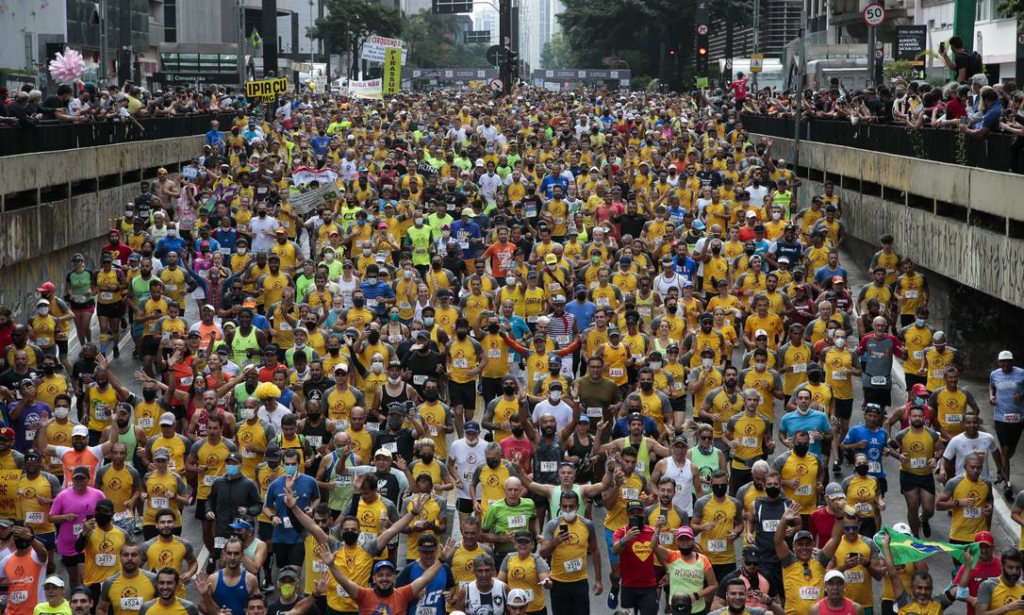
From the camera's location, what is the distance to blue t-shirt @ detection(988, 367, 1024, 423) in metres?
15.9

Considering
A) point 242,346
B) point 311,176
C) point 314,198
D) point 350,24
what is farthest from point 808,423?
point 350,24

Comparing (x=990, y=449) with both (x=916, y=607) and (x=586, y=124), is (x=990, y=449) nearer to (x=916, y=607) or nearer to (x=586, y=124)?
(x=916, y=607)

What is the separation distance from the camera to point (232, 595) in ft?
38.1

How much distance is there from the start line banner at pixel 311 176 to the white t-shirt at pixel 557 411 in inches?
482

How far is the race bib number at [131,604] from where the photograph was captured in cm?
1155

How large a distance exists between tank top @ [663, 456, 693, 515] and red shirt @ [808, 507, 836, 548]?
3.47 feet

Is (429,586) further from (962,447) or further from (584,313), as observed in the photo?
(584,313)

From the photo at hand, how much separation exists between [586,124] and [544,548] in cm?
2893

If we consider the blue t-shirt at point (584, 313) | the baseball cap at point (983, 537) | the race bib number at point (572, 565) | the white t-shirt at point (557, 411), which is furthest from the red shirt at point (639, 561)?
the blue t-shirt at point (584, 313)

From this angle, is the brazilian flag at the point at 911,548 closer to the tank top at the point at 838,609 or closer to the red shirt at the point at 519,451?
the tank top at the point at 838,609

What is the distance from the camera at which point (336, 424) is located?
49.8 ft

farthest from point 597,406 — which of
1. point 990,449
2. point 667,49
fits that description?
point 667,49

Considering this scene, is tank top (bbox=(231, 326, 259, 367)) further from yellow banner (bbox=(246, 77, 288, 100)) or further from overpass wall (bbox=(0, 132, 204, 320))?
yellow banner (bbox=(246, 77, 288, 100))

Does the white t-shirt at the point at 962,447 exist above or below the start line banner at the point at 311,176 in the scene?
below
